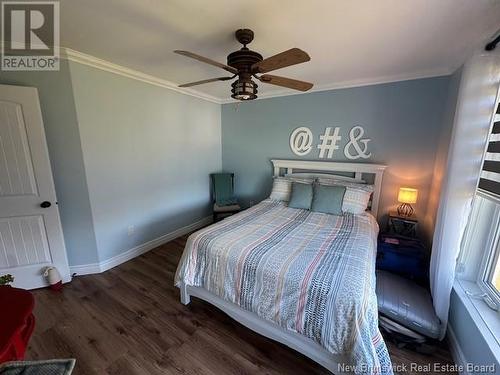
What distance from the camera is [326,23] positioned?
5.04 feet

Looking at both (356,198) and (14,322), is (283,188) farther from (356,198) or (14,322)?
(14,322)

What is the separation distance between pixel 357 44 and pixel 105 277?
3.52 metres

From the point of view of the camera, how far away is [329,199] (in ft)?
8.62

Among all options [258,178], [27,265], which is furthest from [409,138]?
[27,265]

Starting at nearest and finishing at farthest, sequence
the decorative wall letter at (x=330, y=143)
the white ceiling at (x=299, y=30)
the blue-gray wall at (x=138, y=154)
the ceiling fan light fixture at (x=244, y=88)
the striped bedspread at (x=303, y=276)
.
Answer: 1. the striped bedspread at (x=303, y=276)
2. the white ceiling at (x=299, y=30)
3. the ceiling fan light fixture at (x=244, y=88)
4. the blue-gray wall at (x=138, y=154)
5. the decorative wall letter at (x=330, y=143)

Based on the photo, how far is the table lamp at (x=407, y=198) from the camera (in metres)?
2.46

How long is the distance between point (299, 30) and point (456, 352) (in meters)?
2.67

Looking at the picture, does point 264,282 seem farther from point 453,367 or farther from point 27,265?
point 27,265

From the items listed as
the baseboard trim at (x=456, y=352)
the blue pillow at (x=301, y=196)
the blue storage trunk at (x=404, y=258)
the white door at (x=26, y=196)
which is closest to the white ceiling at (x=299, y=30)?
the white door at (x=26, y=196)

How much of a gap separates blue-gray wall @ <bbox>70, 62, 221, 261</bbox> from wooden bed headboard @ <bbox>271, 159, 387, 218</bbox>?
1413 millimetres

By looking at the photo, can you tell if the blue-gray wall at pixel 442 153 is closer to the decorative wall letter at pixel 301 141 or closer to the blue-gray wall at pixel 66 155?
the decorative wall letter at pixel 301 141

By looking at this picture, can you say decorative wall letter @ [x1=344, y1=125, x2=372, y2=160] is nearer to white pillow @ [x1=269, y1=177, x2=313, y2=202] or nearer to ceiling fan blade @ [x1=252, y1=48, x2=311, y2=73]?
white pillow @ [x1=269, y1=177, x2=313, y2=202]

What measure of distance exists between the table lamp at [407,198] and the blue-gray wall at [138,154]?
9.75ft

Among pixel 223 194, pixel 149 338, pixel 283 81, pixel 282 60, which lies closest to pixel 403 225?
pixel 283 81
